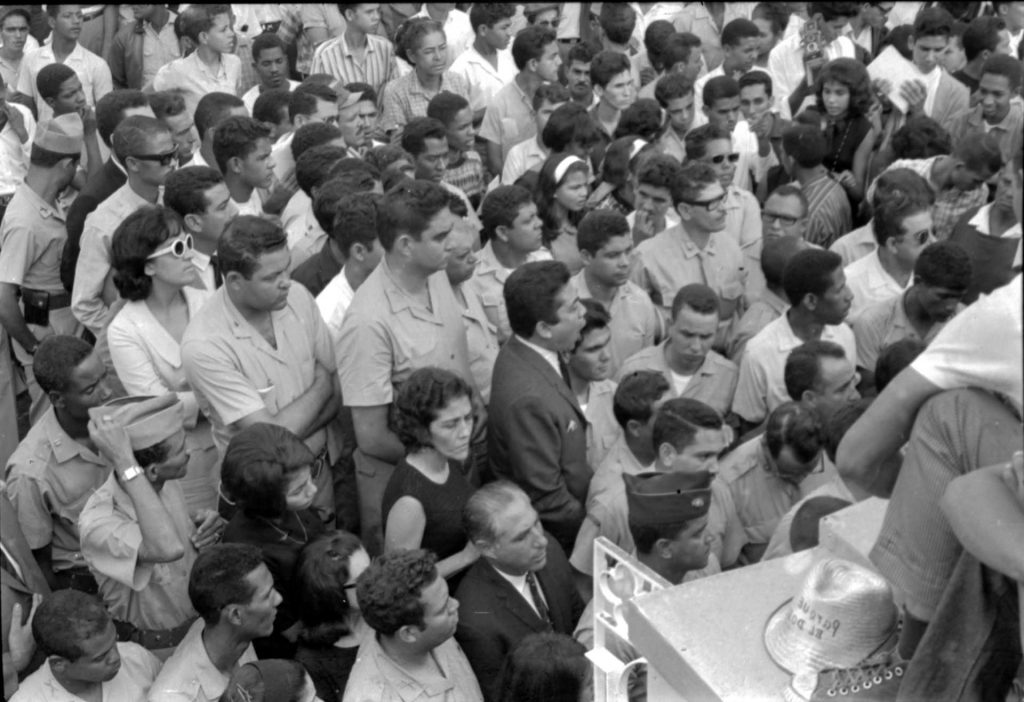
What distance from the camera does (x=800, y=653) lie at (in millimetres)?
2848

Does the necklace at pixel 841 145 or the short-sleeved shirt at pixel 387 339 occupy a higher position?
the short-sleeved shirt at pixel 387 339

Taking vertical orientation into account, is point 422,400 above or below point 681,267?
above

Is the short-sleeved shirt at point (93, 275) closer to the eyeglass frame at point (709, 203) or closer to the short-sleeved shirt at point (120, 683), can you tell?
the short-sleeved shirt at point (120, 683)

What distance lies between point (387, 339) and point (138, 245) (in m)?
0.95

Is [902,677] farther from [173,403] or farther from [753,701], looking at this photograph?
[173,403]

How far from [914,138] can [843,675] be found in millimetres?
5210

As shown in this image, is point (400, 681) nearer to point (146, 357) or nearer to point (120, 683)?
point (120, 683)

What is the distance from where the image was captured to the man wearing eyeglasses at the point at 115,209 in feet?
18.5

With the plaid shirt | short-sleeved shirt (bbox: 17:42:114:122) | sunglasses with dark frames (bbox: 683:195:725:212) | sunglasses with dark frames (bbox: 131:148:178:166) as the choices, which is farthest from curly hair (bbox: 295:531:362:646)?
short-sleeved shirt (bbox: 17:42:114:122)

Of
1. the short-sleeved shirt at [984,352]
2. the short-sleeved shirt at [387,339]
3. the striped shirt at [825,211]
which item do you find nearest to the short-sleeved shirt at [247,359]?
the short-sleeved shirt at [387,339]

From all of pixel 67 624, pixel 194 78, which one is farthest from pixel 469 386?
pixel 194 78

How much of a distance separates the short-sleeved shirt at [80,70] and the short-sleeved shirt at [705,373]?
4.67 metres

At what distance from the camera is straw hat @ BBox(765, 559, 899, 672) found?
2807 mm

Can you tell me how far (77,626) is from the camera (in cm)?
386
